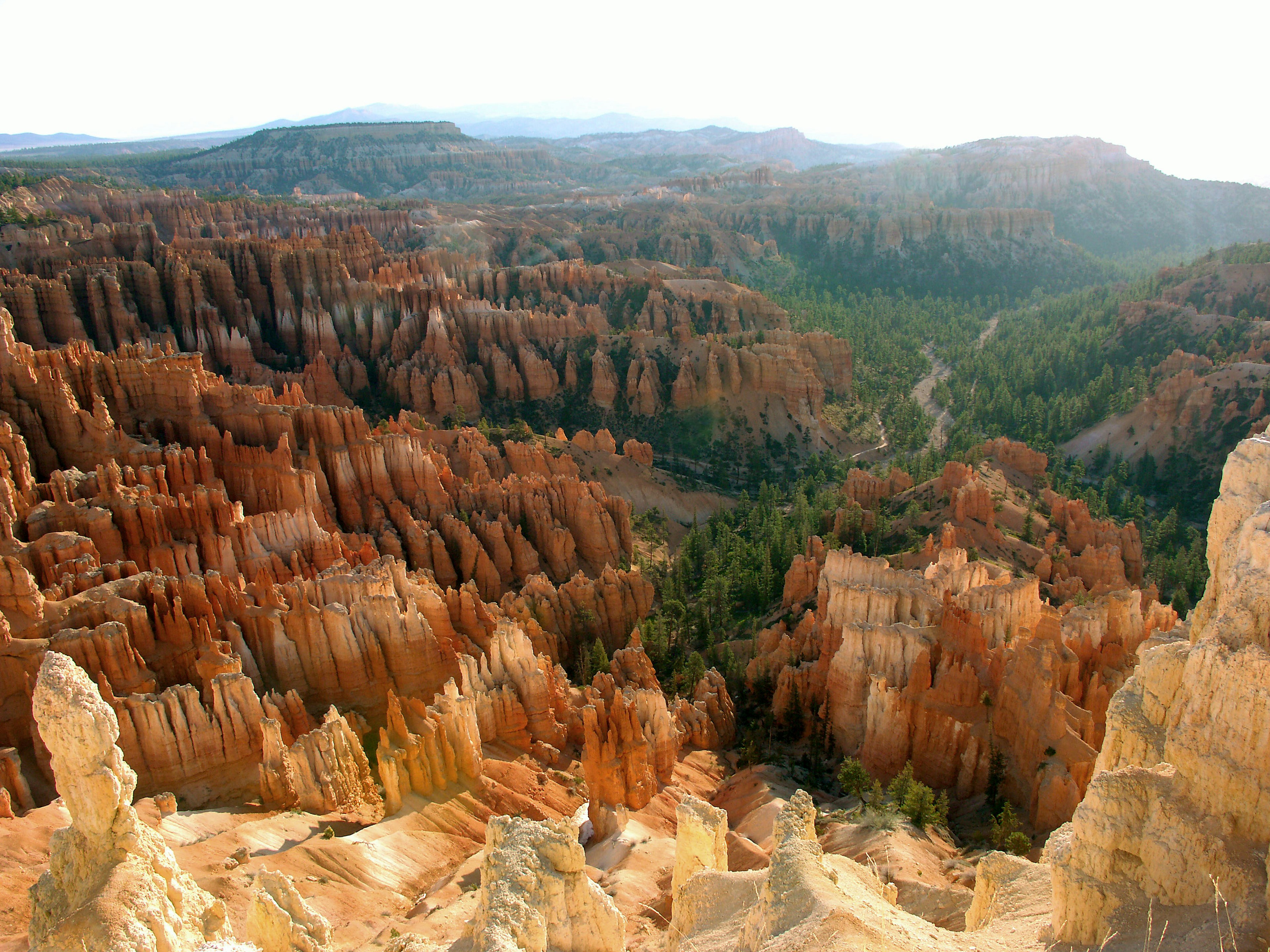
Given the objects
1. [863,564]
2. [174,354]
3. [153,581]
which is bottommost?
[863,564]

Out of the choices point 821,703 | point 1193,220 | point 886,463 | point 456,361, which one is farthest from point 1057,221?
point 821,703

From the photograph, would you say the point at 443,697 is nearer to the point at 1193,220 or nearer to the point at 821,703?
the point at 821,703

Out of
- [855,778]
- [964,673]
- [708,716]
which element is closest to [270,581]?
[708,716]

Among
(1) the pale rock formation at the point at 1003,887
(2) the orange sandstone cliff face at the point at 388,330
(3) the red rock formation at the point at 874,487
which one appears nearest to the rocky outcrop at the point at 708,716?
(1) the pale rock formation at the point at 1003,887

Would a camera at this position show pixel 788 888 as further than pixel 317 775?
No

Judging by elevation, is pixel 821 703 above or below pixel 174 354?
below

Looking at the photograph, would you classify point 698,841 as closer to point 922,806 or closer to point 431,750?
point 431,750
